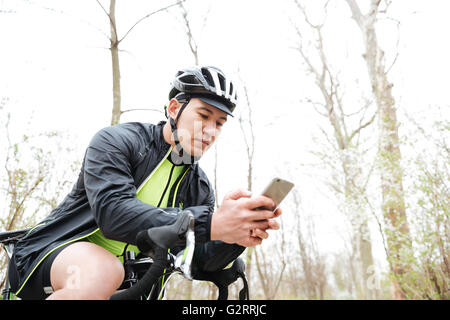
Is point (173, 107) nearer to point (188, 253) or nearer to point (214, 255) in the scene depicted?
point (214, 255)

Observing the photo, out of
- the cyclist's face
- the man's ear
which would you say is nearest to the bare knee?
the cyclist's face

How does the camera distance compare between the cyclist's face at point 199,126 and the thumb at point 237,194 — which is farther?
the cyclist's face at point 199,126

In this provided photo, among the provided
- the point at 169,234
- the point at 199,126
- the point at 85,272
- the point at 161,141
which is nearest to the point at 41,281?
the point at 85,272

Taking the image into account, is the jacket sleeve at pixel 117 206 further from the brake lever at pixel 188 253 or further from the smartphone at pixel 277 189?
the smartphone at pixel 277 189

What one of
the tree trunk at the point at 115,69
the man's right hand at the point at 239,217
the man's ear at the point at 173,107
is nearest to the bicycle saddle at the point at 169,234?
the man's right hand at the point at 239,217

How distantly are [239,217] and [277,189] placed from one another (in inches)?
5.5

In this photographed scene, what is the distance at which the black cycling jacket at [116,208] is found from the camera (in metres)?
1.10

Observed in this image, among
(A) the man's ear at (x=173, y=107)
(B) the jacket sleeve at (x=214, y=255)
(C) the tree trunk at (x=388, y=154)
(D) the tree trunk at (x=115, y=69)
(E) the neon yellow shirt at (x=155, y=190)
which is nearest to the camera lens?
(B) the jacket sleeve at (x=214, y=255)

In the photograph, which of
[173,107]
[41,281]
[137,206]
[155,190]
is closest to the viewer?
[137,206]

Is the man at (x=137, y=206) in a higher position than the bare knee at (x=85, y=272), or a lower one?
higher

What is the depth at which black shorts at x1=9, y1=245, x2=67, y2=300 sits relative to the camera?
1.26 meters

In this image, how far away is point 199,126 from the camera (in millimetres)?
1585

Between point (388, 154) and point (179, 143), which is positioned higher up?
point (388, 154)
